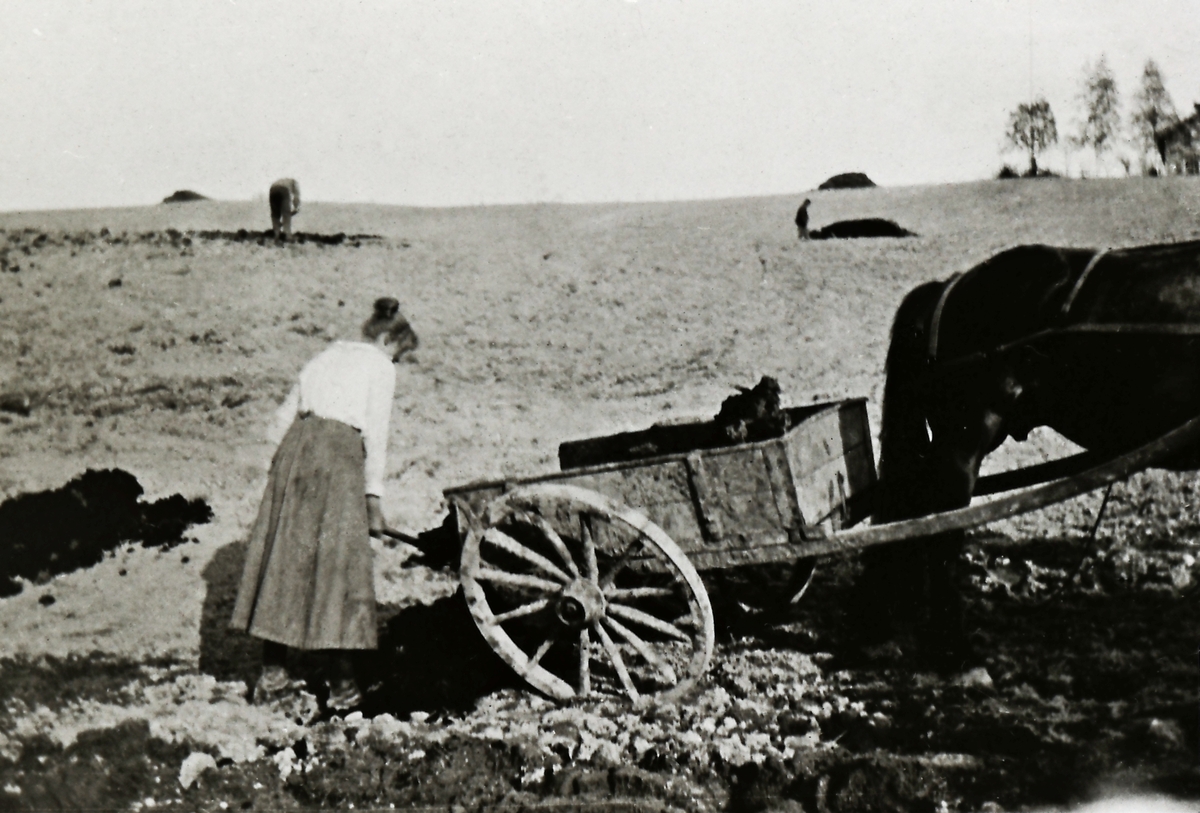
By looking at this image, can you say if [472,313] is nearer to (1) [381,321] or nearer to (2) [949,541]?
(1) [381,321]

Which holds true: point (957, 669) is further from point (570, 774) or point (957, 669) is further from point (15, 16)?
point (15, 16)

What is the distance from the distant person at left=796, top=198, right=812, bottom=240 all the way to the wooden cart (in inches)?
224

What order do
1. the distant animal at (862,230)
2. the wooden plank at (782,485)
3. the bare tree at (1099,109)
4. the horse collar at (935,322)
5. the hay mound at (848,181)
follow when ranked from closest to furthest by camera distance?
the wooden plank at (782,485) → the horse collar at (935,322) → the bare tree at (1099,109) → the hay mound at (848,181) → the distant animal at (862,230)

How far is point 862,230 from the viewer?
9.55 meters

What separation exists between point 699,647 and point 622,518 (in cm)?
57

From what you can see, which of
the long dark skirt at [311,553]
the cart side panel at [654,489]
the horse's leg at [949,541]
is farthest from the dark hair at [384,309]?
the horse's leg at [949,541]

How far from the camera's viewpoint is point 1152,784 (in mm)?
2850

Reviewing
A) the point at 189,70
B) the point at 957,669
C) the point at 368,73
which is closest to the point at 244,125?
the point at 189,70

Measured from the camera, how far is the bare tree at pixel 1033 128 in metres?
4.81

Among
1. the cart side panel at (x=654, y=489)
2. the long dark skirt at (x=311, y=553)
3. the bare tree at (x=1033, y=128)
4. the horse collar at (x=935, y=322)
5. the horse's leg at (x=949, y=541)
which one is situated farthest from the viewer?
the bare tree at (x=1033, y=128)

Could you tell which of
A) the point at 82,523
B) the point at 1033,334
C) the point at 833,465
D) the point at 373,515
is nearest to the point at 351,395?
the point at 373,515

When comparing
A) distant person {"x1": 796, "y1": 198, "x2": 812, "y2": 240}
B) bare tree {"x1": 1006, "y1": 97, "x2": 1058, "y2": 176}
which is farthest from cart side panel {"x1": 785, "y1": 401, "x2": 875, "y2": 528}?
distant person {"x1": 796, "y1": 198, "x2": 812, "y2": 240}

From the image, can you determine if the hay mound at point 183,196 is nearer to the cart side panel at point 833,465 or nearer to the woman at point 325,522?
the woman at point 325,522

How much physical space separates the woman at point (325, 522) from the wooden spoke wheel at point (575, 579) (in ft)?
1.66
